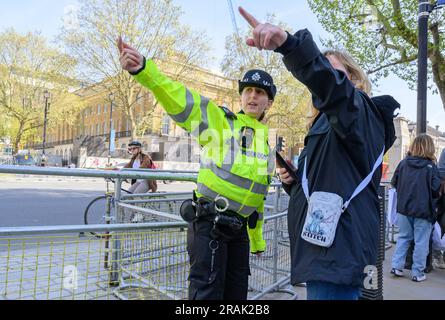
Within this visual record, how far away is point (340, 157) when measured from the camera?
161cm

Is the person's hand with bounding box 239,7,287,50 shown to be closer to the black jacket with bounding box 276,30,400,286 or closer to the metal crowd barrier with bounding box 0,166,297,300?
the black jacket with bounding box 276,30,400,286

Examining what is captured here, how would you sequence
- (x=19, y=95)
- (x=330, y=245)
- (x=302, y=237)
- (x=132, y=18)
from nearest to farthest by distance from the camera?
(x=330, y=245) < (x=302, y=237) < (x=132, y=18) < (x=19, y=95)

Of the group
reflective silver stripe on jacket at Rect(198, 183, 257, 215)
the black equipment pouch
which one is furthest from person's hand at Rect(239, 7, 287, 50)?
the black equipment pouch

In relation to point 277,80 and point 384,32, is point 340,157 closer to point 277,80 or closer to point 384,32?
point 384,32

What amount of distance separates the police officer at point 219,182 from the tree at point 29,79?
35486mm

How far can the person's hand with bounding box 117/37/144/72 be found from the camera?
73.6 inches

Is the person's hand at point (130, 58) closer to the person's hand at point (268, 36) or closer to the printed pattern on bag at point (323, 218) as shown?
the person's hand at point (268, 36)

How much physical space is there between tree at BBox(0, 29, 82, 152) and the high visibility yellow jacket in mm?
35460

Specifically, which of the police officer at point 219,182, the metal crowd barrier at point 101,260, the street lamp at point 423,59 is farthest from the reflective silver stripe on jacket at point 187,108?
the street lamp at point 423,59

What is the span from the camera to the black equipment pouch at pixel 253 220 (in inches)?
98.4

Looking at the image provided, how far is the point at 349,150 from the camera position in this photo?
159 cm
